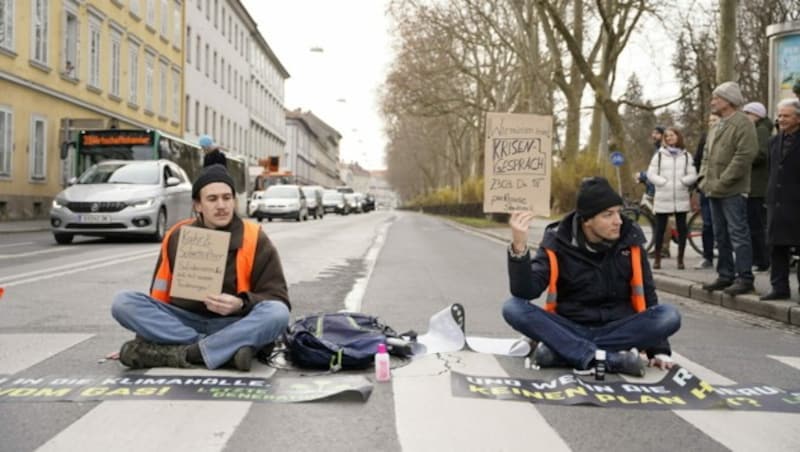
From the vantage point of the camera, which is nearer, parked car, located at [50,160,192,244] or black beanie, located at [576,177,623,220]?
black beanie, located at [576,177,623,220]

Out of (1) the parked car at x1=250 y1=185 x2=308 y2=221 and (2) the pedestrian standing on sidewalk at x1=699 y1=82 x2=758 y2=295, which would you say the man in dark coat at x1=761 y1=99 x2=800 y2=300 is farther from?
(1) the parked car at x1=250 y1=185 x2=308 y2=221

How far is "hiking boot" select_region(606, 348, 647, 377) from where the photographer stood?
16.8 ft

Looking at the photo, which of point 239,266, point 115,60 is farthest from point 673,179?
point 115,60

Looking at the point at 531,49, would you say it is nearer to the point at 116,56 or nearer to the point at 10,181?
the point at 116,56

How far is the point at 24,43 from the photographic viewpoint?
27.2 metres

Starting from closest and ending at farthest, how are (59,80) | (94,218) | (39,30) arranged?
(94,218) → (39,30) → (59,80)

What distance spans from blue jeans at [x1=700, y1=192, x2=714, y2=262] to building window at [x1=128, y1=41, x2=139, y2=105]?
31.4 m

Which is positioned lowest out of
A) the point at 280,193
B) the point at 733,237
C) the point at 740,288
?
the point at 740,288

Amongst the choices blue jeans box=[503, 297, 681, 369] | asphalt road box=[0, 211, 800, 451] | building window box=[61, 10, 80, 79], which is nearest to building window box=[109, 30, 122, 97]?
building window box=[61, 10, 80, 79]

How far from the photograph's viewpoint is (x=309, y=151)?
124812 mm

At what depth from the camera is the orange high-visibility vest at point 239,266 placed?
17.5ft

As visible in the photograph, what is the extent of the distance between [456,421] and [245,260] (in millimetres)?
1921

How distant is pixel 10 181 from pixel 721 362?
2490 cm

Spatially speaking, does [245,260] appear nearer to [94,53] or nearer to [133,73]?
[94,53]
